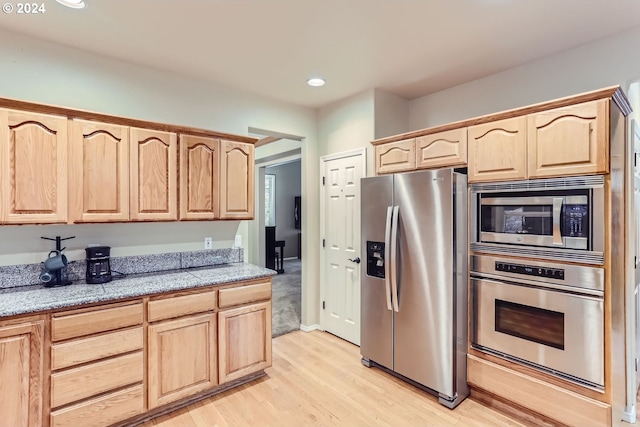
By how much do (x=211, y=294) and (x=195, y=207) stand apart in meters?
0.76

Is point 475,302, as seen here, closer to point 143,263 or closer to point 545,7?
point 545,7

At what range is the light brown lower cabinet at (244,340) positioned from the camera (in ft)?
8.38

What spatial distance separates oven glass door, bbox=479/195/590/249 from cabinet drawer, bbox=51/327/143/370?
2545mm

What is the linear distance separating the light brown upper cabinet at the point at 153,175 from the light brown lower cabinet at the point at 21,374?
0.95 metres

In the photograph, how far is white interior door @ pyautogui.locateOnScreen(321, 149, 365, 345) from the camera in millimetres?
3492

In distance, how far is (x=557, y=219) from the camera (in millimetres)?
2037

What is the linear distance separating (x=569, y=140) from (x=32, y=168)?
3379 mm

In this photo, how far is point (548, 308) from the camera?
A: 81.5 inches

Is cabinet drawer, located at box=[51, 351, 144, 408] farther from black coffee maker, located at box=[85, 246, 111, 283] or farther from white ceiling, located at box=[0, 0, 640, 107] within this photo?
white ceiling, located at box=[0, 0, 640, 107]

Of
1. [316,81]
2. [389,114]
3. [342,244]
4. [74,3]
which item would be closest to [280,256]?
[342,244]

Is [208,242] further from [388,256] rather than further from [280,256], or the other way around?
[280,256]

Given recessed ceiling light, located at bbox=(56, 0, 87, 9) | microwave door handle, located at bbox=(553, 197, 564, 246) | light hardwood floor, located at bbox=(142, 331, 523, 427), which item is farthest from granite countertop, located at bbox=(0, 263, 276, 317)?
microwave door handle, located at bbox=(553, 197, 564, 246)

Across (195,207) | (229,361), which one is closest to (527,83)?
(195,207)

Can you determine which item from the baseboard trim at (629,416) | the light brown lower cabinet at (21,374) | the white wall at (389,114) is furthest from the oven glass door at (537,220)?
the light brown lower cabinet at (21,374)
